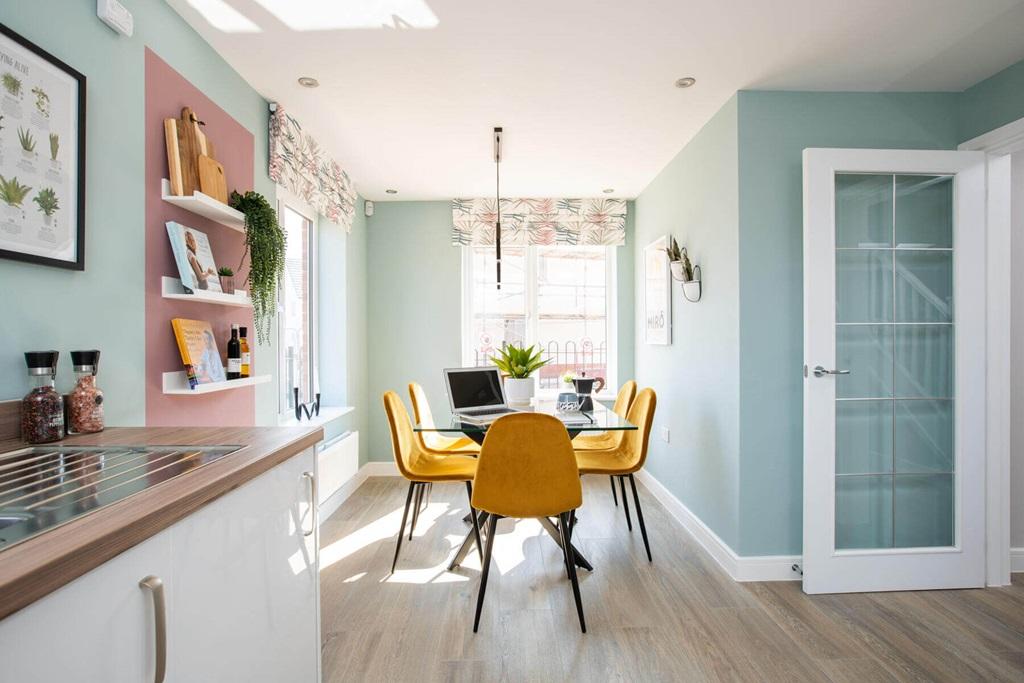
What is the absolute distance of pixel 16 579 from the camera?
542 mm

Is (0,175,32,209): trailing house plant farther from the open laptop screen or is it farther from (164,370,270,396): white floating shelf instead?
the open laptop screen

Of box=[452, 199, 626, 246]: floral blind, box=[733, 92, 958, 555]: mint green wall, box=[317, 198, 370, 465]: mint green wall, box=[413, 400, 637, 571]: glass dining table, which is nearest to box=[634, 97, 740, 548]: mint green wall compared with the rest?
box=[733, 92, 958, 555]: mint green wall

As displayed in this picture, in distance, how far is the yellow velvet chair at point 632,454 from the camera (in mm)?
2798

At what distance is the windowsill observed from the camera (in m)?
3.27

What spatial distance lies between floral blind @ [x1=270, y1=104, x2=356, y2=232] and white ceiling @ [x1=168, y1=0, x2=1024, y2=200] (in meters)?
0.10

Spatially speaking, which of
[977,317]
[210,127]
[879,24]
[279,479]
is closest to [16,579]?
[279,479]

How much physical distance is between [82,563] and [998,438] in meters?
3.46

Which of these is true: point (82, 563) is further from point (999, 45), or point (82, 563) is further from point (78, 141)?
point (999, 45)

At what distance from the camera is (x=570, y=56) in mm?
2293

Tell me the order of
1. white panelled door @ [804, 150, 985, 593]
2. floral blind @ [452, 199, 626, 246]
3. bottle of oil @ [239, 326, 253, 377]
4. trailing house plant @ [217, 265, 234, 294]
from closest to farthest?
trailing house plant @ [217, 265, 234, 294], bottle of oil @ [239, 326, 253, 377], white panelled door @ [804, 150, 985, 593], floral blind @ [452, 199, 626, 246]

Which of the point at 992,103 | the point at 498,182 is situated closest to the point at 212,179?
the point at 498,182

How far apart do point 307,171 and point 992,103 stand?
3626mm

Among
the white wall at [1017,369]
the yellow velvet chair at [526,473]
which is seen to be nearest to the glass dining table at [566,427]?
the yellow velvet chair at [526,473]

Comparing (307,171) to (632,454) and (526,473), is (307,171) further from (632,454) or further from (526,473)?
(632,454)
